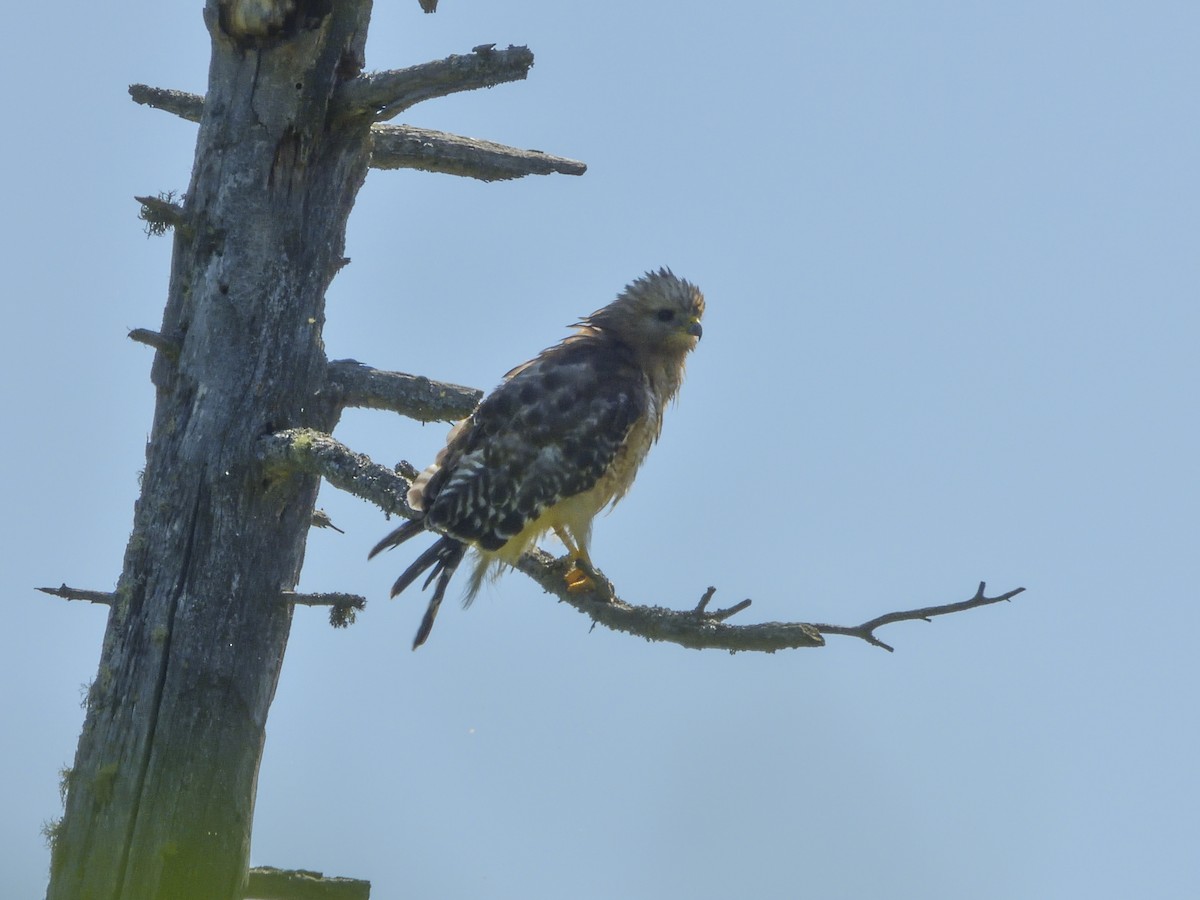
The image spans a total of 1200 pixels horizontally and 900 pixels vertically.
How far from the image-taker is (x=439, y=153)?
7.81 meters

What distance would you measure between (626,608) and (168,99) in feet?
13.8

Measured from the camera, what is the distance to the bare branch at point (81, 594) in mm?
6523

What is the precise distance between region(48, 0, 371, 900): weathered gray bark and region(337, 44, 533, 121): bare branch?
0.56ft

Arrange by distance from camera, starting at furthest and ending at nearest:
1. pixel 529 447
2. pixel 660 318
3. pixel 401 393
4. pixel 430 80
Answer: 1. pixel 660 318
2. pixel 529 447
3. pixel 401 393
4. pixel 430 80

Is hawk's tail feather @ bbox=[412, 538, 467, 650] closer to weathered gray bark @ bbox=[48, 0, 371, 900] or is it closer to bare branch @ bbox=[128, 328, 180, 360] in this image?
weathered gray bark @ bbox=[48, 0, 371, 900]

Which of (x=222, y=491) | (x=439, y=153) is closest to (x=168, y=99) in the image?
(x=439, y=153)

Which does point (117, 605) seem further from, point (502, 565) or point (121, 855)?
point (502, 565)

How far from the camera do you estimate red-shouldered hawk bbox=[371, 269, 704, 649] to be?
270 inches

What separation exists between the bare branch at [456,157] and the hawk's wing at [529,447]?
1.07 m

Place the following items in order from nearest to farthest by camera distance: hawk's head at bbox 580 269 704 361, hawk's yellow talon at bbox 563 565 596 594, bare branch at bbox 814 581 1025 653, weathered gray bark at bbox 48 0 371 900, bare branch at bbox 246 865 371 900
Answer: bare branch at bbox 814 581 1025 653, weathered gray bark at bbox 48 0 371 900, bare branch at bbox 246 865 371 900, hawk's yellow talon at bbox 563 565 596 594, hawk's head at bbox 580 269 704 361

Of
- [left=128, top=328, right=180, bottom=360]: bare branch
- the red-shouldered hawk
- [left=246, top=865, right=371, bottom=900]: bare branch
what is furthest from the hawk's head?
[left=246, top=865, right=371, bottom=900]: bare branch

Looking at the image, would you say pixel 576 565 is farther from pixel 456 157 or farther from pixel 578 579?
pixel 456 157

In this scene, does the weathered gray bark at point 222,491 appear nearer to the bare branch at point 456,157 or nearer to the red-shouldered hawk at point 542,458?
the red-shouldered hawk at point 542,458

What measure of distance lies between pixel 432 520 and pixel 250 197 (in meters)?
1.65
